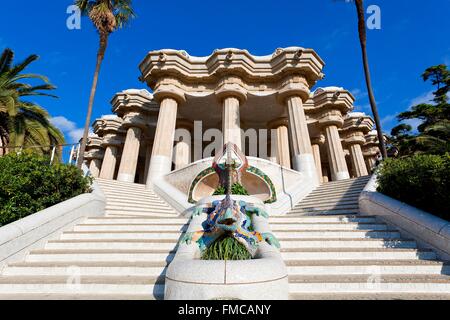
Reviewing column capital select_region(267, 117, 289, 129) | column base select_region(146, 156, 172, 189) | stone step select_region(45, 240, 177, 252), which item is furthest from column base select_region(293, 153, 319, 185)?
stone step select_region(45, 240, 177, 252)

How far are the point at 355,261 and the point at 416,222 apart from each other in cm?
173

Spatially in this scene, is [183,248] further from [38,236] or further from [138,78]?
[138,78]

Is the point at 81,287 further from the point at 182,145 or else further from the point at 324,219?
the point at 182,145

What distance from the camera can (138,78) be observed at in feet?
66.3

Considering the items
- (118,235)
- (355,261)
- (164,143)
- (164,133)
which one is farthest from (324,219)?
(164,133)

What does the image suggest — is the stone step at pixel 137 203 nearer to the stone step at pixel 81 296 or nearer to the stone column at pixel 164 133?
the stone column at pixel 164 133

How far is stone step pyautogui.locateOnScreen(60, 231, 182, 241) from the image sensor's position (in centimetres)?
522

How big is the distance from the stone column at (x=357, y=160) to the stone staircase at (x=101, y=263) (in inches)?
933

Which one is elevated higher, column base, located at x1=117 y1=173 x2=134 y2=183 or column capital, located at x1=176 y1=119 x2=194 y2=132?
column capital, located at x1=176 y1=119 x2=194 y2=132

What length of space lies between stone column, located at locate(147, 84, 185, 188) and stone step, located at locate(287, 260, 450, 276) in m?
12.4

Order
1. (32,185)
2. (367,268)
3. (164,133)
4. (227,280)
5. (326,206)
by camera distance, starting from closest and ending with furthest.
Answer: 1. (227,280)
2. (367,268)
3. (32,185)
4. (326,206)
5. (164,133)

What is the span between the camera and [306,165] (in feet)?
51.6

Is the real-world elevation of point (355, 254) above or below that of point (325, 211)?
below

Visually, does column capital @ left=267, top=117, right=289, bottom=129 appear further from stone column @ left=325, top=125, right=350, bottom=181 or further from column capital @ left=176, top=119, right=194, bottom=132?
column capital @ left=176, top=119, right=194, bottom=132
